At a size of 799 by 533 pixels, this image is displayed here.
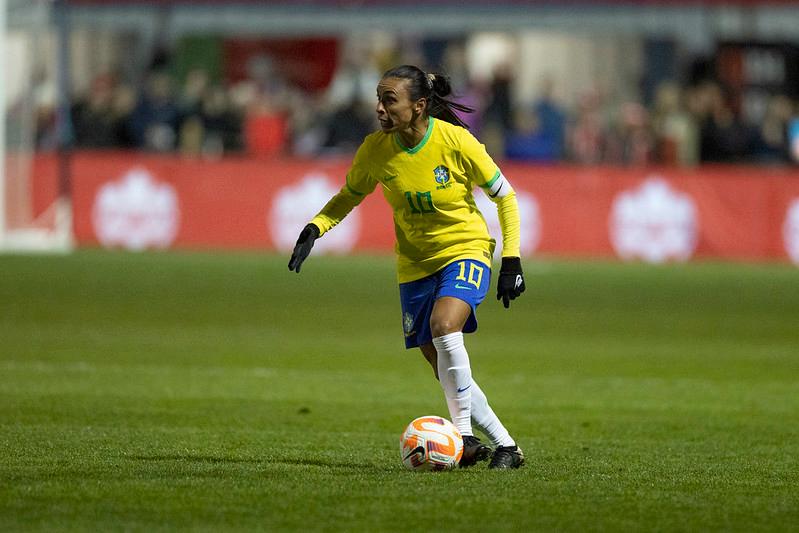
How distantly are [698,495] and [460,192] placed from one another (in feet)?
6.69

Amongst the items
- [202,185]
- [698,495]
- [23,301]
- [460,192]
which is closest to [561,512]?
[698,495]

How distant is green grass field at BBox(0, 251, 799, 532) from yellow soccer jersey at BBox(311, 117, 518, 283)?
3.72 feet

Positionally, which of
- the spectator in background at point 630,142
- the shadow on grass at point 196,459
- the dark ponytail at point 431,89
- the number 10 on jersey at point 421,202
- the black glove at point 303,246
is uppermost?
the dark ponytail at point 431,89

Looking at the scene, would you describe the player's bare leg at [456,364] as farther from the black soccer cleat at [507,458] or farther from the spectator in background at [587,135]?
the spectator in background at [587,135]

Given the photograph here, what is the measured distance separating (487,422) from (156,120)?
1982 cm

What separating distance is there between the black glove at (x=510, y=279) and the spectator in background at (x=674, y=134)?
61.0 feet

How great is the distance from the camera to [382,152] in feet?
27.0

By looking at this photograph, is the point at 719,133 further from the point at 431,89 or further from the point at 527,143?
the point at 431,89

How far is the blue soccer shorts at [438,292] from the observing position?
807cm

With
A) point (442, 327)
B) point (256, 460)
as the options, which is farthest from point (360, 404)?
point (442, 327)

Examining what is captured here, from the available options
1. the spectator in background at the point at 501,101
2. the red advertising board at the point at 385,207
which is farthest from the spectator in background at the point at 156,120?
the spectator in background at the point at 501,101

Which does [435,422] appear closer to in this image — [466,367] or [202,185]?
[466,367]

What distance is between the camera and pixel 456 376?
801cm

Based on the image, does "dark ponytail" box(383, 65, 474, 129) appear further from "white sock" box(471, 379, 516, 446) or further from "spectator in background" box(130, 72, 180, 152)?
"spectator in background" box(130, 72, 180, 152)
